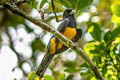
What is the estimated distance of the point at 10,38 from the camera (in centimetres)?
710

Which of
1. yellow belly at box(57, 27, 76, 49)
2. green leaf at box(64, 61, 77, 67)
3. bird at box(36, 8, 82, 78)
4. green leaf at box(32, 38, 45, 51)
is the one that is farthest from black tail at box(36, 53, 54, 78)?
green leaf at box(32, 38, 45, 51)

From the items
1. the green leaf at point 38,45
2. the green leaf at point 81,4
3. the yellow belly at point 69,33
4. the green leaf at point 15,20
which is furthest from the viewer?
the green leaf at point 15,20

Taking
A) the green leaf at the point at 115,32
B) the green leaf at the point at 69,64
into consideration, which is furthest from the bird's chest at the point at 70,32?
the green leaf at the point at 69,64

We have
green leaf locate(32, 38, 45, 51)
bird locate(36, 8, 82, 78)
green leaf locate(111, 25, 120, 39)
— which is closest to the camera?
green leaf locate(111, 25, 120, 39)

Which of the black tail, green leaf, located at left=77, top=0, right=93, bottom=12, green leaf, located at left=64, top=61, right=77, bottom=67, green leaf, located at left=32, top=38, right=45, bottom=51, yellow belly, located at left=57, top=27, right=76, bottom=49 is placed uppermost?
green leaf, located at left=77, top=0, right=93, bottom=12

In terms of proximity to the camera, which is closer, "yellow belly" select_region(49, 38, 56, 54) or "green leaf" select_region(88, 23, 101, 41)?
"green leaf" select_region(88, 23, 101, 41)

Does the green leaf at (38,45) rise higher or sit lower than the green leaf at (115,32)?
lower

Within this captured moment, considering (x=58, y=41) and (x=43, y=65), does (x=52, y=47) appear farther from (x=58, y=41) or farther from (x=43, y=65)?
(x=43, y=65)

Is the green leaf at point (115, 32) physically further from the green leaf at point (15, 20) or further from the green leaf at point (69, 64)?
the green leaf at point (15, 20)

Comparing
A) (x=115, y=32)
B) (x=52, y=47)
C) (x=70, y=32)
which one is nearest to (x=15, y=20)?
(x=70, y=32)

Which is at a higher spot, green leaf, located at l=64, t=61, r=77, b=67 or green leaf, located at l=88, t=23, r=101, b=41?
green leaf, located at l=88, t=23, r=101, b=41

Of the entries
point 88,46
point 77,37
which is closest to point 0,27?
point 77,37

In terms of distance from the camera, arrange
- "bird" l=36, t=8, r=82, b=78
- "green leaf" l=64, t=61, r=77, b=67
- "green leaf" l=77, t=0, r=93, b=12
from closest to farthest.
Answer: "green leaf" l=77, t=0, r=93, b=12 < "bird" l=36, t=8, r=82, b=78 < "green leaf" l=64, t=61, r=77, b=67

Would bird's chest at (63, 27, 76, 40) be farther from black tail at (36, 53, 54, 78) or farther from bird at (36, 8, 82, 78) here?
black tail at (36, 53, 54, 78)
